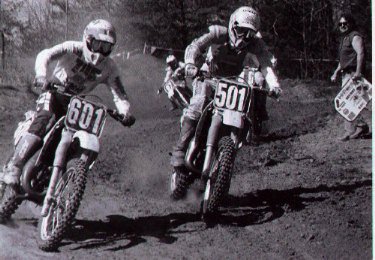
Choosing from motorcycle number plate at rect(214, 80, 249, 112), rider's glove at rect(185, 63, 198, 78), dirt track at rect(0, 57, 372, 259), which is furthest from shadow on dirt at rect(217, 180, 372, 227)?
rider's glove at rect(185, 63, 198, 78)

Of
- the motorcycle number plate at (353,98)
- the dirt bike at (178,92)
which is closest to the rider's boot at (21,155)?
the dirt bike at (178,92)

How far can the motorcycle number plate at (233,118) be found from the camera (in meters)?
5.31

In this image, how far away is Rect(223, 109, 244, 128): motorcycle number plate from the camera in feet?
17.4

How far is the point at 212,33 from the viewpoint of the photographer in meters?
5.85

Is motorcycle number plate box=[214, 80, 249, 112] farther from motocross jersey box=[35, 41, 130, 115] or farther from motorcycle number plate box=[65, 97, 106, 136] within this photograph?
motorcycle number plate box=[65, 97, 106, 136]

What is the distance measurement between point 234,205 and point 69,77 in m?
2.05

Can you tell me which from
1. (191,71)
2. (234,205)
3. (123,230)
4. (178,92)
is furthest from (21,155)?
(178,92)

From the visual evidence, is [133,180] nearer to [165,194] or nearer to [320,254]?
[165,194]

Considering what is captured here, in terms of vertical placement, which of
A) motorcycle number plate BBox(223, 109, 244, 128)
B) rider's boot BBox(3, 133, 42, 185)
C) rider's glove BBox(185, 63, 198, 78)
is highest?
rider's glove BBox(185, 63, 198, 78)

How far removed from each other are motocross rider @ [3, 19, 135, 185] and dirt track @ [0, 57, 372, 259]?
708 millimetres

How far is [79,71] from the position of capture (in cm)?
516

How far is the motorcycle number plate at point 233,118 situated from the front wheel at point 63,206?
138 cm

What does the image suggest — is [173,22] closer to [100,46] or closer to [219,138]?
[219,138]

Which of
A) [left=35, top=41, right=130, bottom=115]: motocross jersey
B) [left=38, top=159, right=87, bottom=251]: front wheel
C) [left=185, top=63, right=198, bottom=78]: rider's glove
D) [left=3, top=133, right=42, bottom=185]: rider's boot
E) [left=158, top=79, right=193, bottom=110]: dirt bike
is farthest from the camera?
[left=158, top=79, right=193, bottom=110]: dirt bike
